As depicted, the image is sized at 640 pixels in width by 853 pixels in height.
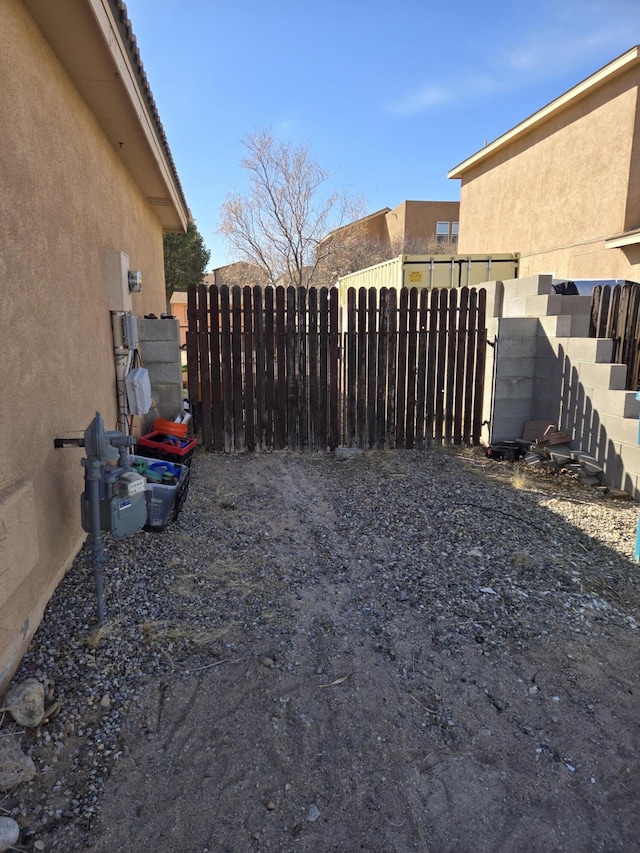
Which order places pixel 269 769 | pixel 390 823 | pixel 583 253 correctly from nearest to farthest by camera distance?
pixel 390 823
pixel 269 769
pixel 583 253

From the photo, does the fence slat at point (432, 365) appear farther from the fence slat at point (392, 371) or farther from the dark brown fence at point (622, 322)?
the dark brown fence at point (622, 322)

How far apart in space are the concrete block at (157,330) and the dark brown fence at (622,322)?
5.18m

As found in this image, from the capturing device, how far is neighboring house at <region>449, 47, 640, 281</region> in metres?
11.7

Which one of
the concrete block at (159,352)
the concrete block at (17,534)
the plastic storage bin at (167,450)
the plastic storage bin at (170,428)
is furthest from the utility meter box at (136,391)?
the concrete block at (17,534)

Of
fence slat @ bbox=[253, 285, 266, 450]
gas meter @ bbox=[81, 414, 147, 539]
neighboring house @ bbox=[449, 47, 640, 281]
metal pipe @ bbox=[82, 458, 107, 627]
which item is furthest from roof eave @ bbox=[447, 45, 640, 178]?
metal pipe @ bbox=[82, 458, 107, 627]

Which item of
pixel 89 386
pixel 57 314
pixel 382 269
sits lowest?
pixel 89 386

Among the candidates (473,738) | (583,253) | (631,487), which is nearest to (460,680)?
(473,738)

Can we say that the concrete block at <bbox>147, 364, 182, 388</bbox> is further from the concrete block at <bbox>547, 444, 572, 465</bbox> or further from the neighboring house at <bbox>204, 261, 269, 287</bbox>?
the neighboring house at <bbox>204, 261, 269, 287</bbox>

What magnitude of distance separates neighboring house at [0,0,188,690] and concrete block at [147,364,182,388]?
174 cm

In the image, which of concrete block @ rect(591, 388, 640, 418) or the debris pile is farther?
the debris pile

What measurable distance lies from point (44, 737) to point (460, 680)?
1.95 meters

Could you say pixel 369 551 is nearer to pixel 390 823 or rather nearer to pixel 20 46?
pixel 390 823

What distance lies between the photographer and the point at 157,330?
6.64 meters

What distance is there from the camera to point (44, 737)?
2250 millimetres
